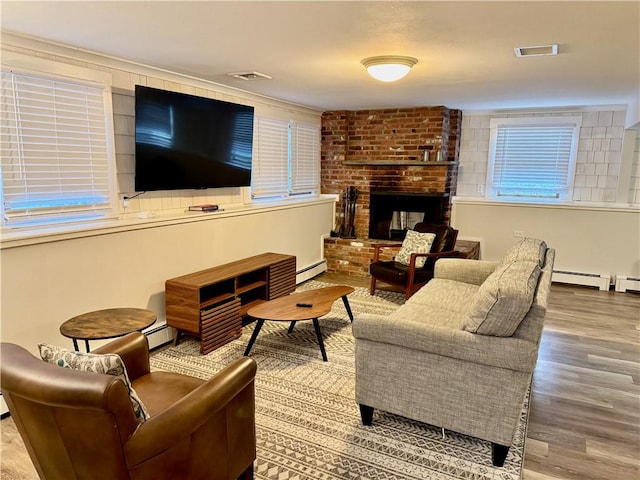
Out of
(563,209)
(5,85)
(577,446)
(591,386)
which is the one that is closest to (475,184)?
(563,209)

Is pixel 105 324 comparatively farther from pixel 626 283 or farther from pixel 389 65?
pixel 626 283

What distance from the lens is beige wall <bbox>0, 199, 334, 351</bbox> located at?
2.69 m

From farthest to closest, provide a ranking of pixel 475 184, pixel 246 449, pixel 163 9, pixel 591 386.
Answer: pixel 475 184
pixel 591 386
pixel 163 9
pixel 246 449

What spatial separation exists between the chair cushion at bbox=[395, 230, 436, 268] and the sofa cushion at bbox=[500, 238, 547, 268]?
1.49 metres

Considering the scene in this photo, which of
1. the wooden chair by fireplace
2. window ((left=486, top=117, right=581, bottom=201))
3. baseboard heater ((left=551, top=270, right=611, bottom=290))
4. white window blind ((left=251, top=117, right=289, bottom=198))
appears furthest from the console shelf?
baseboard heater ((left=551, top=270, right=611, bottom=290))

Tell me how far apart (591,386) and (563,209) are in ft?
10.6

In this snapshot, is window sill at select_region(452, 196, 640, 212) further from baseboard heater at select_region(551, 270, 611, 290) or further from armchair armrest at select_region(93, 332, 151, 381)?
armchair armrest at select_region(93, 332, 151, 381)

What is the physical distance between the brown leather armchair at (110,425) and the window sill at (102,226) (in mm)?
1331

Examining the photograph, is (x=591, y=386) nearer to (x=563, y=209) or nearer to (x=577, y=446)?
(x=577, y=446)

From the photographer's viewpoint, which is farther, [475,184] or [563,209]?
[475,184]

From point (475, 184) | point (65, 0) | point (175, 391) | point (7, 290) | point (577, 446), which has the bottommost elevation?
point (577, 446)

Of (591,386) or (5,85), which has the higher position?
Answer: (5,85)

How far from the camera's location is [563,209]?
570cm

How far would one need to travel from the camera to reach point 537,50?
112 inches
